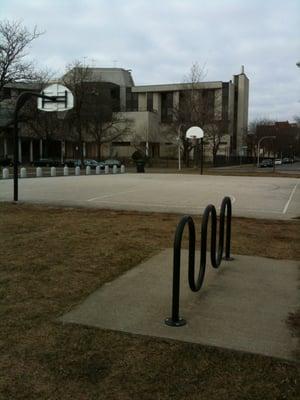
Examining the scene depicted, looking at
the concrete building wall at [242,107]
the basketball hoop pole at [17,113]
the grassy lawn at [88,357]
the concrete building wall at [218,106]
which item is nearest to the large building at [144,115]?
the concrete building wall at [218,106]

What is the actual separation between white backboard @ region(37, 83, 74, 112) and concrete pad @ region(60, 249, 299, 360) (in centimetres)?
1062

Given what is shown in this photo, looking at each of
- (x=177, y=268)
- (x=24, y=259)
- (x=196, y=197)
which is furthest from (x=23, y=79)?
(x=177, y=268)

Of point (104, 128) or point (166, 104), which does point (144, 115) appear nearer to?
point (166, 104)

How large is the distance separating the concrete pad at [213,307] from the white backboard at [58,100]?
10.6 meters

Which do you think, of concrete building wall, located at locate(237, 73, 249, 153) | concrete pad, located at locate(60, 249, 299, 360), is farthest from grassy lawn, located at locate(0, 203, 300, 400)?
concrete building wall, located at locate(237, 73, 249, 153)

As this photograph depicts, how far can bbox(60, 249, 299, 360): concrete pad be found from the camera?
4270mm

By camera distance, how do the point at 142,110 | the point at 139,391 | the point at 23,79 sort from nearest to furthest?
the point at 139,391
the point at 23,79
the point at 142,110

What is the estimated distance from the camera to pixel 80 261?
22.6 feet

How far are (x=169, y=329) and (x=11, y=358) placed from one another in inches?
53.8

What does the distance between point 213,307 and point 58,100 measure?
1252 centimetres

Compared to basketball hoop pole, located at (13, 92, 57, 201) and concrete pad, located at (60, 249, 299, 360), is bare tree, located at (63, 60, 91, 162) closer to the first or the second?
basketball hoop pole, located at (13, 92, 57, 201)

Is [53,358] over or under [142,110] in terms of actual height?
under

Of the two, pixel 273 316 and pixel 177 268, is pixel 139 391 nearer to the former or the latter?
pixel 177 268

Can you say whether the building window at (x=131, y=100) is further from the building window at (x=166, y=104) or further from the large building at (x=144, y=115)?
the building window at (x=166, y=104)
